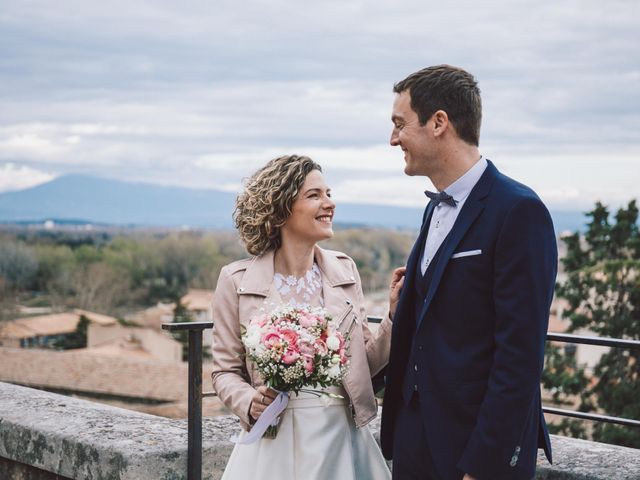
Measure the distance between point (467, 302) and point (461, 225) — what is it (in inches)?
9.7

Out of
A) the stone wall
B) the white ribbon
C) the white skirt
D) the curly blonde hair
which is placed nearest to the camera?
the white ribbon

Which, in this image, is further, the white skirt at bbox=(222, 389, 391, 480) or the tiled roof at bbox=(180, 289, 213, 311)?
the tiled roof at bbox=(180, 289, 213, 311)

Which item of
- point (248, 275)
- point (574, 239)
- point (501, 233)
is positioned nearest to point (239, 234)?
point (248, 275)

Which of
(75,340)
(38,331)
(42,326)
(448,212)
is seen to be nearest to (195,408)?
(448,212)

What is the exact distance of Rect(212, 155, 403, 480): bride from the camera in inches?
124

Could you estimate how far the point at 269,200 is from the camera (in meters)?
3.34

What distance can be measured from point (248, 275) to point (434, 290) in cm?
97

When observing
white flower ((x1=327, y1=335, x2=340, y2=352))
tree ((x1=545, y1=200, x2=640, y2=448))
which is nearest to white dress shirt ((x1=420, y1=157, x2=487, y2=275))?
white flower ((x1=327, y1=335, x2=340, y2=352))

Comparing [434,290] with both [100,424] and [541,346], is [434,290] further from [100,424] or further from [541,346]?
[100,424]

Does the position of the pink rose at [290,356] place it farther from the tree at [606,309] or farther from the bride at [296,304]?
the tree at [606,309]

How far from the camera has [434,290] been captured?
2.59 metres

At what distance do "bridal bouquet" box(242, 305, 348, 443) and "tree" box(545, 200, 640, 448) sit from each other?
2070cm

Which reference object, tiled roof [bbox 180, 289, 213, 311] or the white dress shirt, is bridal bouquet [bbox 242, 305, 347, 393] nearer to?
the white dress shirt

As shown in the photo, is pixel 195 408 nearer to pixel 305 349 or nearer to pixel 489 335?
pixel 305 349
